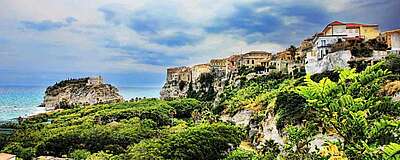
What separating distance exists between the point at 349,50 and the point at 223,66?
56.3ft

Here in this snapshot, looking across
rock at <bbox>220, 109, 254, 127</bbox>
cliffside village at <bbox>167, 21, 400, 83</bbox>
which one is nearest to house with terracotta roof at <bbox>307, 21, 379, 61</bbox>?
cliffside village at <bbox>167, 21, 400, 83</bbox>

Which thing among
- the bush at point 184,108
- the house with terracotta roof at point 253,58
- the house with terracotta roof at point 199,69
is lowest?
the bush at point 184,108

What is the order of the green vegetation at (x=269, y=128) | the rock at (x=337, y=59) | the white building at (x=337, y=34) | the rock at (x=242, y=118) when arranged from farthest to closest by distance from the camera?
1. the white building at (x=337, y=34)
2. the rock at (x=242, y=118)
3. the rock at (x=337, y=59)
4. the green vegetation at (x=269, y=128)

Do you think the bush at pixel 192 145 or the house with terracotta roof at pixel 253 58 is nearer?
the bush at pixel 192 145

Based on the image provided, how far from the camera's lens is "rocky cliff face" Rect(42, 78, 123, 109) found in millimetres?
36500

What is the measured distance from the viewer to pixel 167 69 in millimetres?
35938

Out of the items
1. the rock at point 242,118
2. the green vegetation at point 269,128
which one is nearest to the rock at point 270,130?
the green vegetation at point 269,128

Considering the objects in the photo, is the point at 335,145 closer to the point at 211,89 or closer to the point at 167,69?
the point at 211,89

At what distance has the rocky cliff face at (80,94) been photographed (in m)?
36.5

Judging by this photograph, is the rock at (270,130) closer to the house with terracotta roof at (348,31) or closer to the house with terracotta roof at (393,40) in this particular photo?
the house with terracotta roof at (348,31)

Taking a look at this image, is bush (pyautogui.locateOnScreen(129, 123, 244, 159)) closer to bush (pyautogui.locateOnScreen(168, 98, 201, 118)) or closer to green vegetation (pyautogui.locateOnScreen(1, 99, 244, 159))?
green vegetation (pyautogui.locateOnScreen(1, 99, 244, 159))

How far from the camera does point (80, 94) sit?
1468 inches

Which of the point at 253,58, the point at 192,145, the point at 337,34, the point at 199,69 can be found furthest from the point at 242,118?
the point at 199,69

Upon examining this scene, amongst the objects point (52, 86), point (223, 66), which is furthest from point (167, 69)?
point (52, 86)
